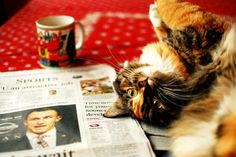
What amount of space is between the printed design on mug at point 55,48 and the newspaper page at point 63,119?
3 cm

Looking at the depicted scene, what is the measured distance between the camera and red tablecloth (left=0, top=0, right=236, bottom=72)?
953 mm

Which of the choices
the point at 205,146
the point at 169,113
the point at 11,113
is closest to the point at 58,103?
the point at 11,113

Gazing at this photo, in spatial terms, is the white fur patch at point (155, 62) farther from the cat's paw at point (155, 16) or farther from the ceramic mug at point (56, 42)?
the ceramic mug at point (56, 42)

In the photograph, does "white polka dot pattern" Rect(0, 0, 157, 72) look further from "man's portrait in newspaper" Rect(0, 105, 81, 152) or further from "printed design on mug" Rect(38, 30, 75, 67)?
"man's portrait in newspaper" Rect(0, 105, 81, 152)

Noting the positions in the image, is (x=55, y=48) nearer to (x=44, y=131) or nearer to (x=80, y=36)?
(x=80, y=36)

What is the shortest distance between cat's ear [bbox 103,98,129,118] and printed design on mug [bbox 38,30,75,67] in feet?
0.89

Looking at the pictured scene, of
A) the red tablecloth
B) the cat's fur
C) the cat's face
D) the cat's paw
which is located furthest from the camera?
the red tablecloth

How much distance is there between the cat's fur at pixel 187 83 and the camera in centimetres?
53

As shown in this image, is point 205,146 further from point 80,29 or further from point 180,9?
point 80,29

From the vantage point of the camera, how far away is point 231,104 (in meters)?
0.52

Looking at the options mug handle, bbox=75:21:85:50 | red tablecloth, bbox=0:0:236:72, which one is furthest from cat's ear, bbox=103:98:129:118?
mug handle, bbox=75:21:85:50

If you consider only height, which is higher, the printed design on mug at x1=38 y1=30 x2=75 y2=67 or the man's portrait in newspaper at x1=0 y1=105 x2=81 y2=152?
the printed design on mug at x1=38 y1=30 x2=75 y2=67

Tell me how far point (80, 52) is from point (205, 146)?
0.61m

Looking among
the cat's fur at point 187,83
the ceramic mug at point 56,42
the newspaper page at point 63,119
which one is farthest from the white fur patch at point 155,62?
the ceramic mug at point 56,42
